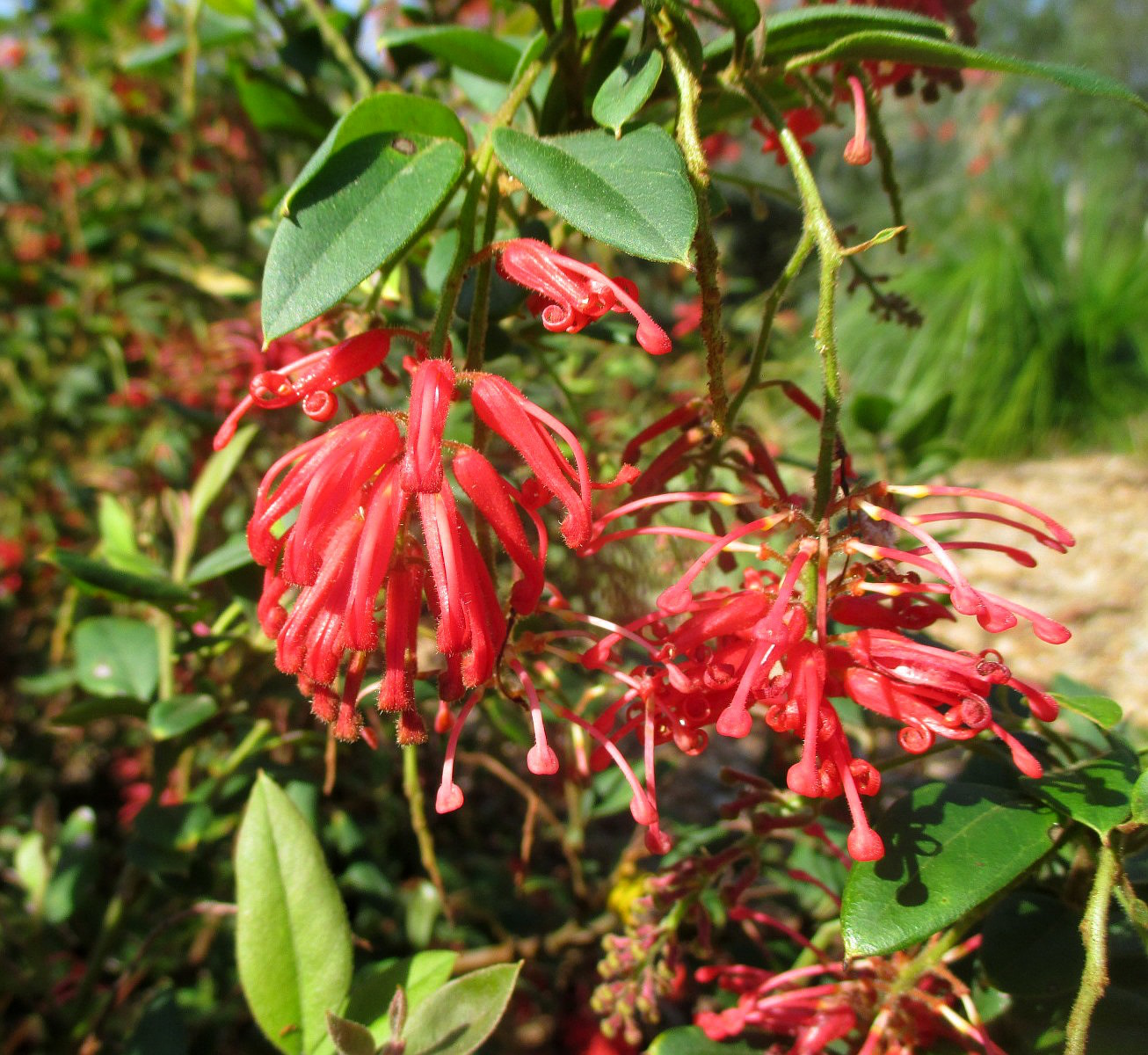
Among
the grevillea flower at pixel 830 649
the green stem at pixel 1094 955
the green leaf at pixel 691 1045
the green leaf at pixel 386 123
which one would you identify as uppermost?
the green leaf at pixel 386 123

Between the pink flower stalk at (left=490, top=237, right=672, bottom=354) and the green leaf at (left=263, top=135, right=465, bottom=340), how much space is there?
0.06 metres

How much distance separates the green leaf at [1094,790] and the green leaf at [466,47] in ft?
2.21

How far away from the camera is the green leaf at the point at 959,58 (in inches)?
21.3

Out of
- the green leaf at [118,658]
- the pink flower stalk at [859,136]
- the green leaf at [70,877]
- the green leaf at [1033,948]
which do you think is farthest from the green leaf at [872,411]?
the green leaf at [70,877]

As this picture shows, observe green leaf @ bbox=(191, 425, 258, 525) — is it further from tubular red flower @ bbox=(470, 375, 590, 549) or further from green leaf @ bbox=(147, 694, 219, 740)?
tubular red flower @ bbox=(470, 375, 590, 549)

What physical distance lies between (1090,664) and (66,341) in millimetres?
2773

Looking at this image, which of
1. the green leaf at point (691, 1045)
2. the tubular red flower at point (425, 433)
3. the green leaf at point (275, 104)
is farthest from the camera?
the green leaf at point (275, 104)

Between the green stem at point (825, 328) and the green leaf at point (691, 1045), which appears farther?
the green leaf at point (691, 1045)

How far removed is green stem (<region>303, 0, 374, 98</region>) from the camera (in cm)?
99

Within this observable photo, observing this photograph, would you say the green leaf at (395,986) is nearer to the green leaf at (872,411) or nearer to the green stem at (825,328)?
the green stem at (825,328)

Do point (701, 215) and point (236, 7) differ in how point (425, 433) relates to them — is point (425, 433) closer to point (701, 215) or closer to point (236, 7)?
point (701, 215)

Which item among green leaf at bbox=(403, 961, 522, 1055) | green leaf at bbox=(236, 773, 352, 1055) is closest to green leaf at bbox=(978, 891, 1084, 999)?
green leaf at bbox=(403, 961, 522, 1055)

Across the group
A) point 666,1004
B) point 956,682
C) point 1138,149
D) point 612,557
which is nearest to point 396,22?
point 612,557

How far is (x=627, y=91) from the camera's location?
0.57 m
